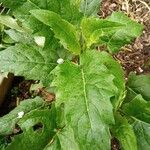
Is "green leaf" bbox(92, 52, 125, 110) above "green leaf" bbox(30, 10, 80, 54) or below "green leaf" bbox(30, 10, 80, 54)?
below

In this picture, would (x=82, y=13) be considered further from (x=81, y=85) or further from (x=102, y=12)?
(x=102, y=12)

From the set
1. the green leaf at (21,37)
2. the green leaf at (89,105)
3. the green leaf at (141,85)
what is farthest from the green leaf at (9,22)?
the green leaf at (89,105)

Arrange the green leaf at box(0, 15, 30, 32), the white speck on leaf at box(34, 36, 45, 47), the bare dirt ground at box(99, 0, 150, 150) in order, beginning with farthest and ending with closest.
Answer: the bare dirt ground at box(99, 0, 150, 150), the green leaf at box(0, 15, 30, 32), the white speck on leaf at box(34, 36, 45, 47)

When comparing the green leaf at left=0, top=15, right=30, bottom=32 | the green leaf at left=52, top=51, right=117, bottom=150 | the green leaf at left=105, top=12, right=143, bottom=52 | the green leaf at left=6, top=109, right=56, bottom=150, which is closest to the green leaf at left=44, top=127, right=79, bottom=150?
the green leaf at left=6, top=109, right=56, bottom=150

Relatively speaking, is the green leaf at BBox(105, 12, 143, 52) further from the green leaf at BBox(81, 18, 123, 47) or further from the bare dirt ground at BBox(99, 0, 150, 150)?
the bare dirt ground at BBox(99, 0, 150, 150)

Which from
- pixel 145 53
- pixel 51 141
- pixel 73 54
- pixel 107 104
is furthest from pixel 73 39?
pixel 145 53

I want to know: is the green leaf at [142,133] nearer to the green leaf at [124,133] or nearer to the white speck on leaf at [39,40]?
the green leaf at [124,133]
